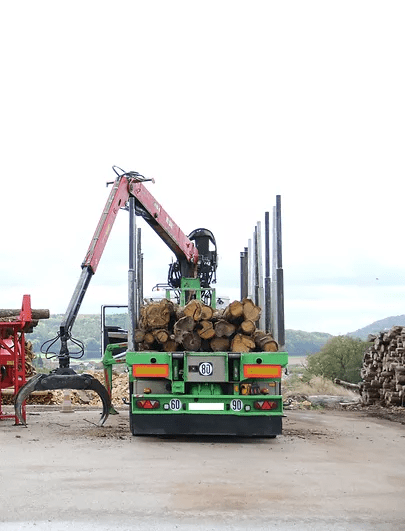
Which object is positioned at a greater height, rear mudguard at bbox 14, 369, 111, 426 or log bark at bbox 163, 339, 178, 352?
log bark at bbox 163, 339, 178, 352

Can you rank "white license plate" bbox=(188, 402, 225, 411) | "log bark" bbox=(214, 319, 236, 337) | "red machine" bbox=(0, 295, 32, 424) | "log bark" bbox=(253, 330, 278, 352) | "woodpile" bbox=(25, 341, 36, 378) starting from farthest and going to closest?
"woodpile" bbox=(25, 341, 36, 378) → "red machine" bbox=(0, 295, 32, 424) → "log bark" bbox=(214, 319, 236, 337) → "log bark" bbox=(253, 330, 278, 352) → "white license plate" bbox=(188, 402, 225, 411)

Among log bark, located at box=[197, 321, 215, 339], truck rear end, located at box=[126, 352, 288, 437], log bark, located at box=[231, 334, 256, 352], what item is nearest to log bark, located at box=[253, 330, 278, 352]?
log bark, located at box=[231, 334, 256, 352]

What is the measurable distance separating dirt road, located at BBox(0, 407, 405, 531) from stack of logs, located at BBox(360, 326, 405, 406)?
21.2 feet

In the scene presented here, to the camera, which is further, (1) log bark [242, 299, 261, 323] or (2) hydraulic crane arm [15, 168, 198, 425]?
(2) hydraulic crane arm [15, 168, 198, 425]

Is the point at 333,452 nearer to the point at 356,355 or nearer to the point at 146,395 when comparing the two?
Answer: the point at 146,395

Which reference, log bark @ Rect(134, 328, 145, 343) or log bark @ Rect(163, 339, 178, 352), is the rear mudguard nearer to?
log bark @ Rect(134, 328, 145, 343)

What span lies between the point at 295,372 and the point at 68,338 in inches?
1175

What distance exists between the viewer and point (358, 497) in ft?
24.2

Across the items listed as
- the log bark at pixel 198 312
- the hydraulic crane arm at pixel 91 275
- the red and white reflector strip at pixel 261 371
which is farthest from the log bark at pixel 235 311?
the hydraulic crane arm at pixel 91 275

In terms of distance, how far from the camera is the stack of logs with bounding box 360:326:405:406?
19031mm

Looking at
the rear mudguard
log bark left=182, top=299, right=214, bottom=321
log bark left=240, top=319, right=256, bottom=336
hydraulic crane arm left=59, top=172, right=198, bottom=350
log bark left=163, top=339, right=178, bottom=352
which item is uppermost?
hydraulic crane arm left=59, top=172, right=198, bottom=350

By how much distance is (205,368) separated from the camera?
11.2m

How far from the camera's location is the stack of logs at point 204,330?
11.6 m

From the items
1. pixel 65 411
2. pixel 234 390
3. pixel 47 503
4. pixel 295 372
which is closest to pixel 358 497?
pixel 47 503
